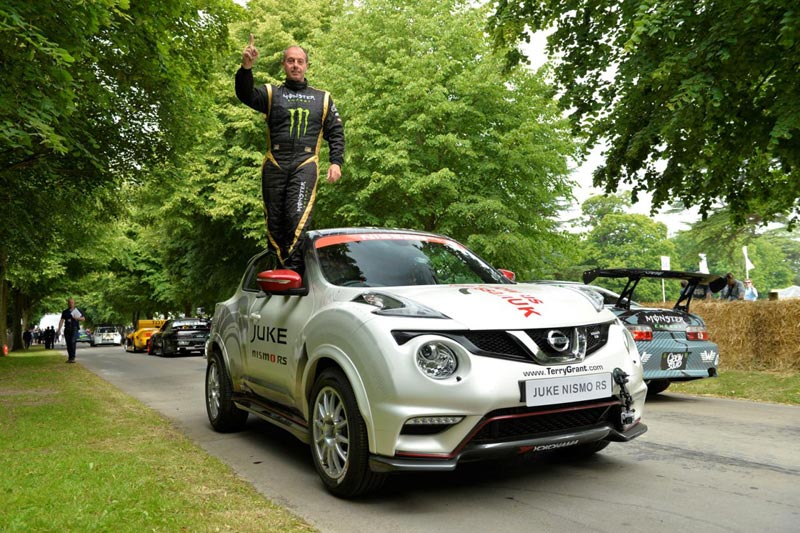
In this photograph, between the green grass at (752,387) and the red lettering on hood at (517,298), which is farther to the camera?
the green grass at (752,387)

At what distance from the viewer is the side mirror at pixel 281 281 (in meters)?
4.86

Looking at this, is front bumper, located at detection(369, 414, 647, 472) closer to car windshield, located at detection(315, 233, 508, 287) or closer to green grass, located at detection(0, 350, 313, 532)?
green grass, located at detection(0, 350, 313, 532)

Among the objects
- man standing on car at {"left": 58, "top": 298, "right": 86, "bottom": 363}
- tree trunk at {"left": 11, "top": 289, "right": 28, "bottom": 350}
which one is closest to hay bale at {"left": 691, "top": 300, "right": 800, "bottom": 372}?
man standing on car at {"left": 58, "top": 298, "right": 86, "bottom": 363}

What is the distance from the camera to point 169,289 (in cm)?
4256

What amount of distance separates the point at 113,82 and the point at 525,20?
28.9ft

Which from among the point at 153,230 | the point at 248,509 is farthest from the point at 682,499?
the point at 153,230

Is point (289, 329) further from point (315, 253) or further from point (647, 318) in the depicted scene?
point (647, 318)

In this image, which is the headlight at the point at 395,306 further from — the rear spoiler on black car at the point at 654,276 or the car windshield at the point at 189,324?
the car windshield at the point at 189,324

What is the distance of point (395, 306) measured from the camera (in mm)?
4137

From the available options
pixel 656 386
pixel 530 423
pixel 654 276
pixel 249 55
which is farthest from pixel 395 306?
pixel 656 386

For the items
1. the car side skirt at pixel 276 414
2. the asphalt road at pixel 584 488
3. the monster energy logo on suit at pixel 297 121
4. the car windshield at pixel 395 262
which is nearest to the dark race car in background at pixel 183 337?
the asphalt road at pixel 584 488

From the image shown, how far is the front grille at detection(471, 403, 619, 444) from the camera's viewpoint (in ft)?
12.4

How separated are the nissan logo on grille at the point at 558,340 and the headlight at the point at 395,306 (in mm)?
650

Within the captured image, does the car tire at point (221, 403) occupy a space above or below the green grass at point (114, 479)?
above
